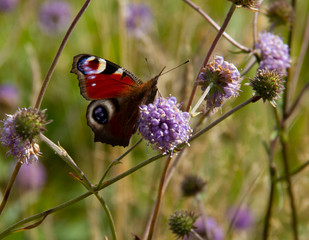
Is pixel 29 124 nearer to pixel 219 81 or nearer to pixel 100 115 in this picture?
pixel 100 115

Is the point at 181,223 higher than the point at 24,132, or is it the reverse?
the point at 24,132

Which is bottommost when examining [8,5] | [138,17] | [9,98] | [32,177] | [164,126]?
[32,177]

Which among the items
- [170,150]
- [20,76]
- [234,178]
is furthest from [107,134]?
[20,76]

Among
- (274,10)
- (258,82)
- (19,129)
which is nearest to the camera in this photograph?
(19,129)

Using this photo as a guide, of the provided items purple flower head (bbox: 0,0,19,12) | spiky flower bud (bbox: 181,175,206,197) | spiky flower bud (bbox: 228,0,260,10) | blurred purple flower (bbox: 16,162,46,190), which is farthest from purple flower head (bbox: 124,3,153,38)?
spiky flower bud (bbox: 228,0,260,10)

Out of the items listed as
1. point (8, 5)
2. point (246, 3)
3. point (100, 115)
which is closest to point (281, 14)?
point (246, 3)

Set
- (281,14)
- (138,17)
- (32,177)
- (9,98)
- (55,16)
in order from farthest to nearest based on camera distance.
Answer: (55,16)
(138,17)
(9,98)
(32,177)
(281,14)

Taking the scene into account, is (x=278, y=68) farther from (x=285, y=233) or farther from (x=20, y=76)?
(x=20, y=76)
